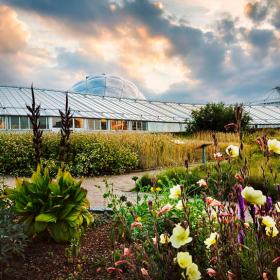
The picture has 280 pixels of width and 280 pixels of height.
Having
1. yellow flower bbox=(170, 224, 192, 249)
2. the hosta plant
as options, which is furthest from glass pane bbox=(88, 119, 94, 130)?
yellow flower bbox=(170, 224, 192, 249)

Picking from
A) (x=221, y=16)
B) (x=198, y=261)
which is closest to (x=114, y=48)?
(x=221, y=16)

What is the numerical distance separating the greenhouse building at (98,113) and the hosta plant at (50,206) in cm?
1547

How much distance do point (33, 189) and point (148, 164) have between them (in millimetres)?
9509

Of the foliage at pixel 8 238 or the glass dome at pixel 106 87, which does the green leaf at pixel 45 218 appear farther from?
the glass dome at pixel 106 87

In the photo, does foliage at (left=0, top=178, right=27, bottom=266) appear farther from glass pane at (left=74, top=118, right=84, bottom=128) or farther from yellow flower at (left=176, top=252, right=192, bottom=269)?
glass pane at (left=74, top=118, right=84, bottom=128)

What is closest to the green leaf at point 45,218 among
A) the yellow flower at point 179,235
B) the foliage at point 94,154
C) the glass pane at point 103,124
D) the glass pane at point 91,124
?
the yellow flower at point 179,235

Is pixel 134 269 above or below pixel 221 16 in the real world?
below

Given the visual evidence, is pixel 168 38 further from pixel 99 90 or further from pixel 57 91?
pixel 99 90

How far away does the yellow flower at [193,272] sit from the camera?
1.69 m

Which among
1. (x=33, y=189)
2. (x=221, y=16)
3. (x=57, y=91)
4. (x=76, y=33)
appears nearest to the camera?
(x=33, y=189)

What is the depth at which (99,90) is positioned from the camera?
142 ft

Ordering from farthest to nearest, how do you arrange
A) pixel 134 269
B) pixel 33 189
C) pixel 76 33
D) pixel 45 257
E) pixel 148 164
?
pixel 148 164, pixel 76 33, pixel 33 189, pixel 45 257, pixel 134 269

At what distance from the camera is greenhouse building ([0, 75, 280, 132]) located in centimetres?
2173

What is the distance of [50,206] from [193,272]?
78.3 inches
